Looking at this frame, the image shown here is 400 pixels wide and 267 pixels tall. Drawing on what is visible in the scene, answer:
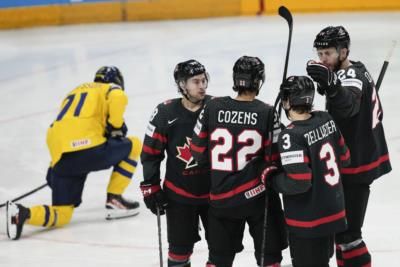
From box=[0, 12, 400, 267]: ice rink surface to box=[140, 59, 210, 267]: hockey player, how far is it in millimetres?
934

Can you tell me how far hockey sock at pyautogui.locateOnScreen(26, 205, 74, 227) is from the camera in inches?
245

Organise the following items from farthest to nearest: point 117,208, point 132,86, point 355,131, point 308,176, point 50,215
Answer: point 132,86, point 117,208, point 50,215, point 355,131, point 308,176

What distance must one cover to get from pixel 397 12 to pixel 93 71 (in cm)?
526

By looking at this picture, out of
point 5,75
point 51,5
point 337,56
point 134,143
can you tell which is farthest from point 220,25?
point 337,56

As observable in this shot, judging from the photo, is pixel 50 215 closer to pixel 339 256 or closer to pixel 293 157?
pixel 339 256

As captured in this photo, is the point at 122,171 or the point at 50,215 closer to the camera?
the point at 50,215

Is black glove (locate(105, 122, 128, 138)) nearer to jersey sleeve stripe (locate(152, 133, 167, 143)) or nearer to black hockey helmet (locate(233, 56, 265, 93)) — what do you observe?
jersey sleeve stripe (locate(152, 133, 167, 143))

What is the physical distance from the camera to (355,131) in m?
4.60

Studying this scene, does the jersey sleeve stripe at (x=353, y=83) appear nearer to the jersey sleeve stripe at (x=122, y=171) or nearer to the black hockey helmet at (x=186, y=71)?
the black hockey helmet at (x=186, y=71)

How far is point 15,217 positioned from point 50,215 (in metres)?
0.24

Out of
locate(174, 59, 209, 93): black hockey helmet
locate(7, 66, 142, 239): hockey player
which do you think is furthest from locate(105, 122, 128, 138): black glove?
locate(174, 59, 209, 93): black hockey helmet

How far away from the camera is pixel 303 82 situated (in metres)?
4.18

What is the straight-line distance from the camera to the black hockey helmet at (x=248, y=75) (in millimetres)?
4281

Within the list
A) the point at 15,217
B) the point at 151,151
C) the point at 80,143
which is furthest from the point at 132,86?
the point at 151,151
